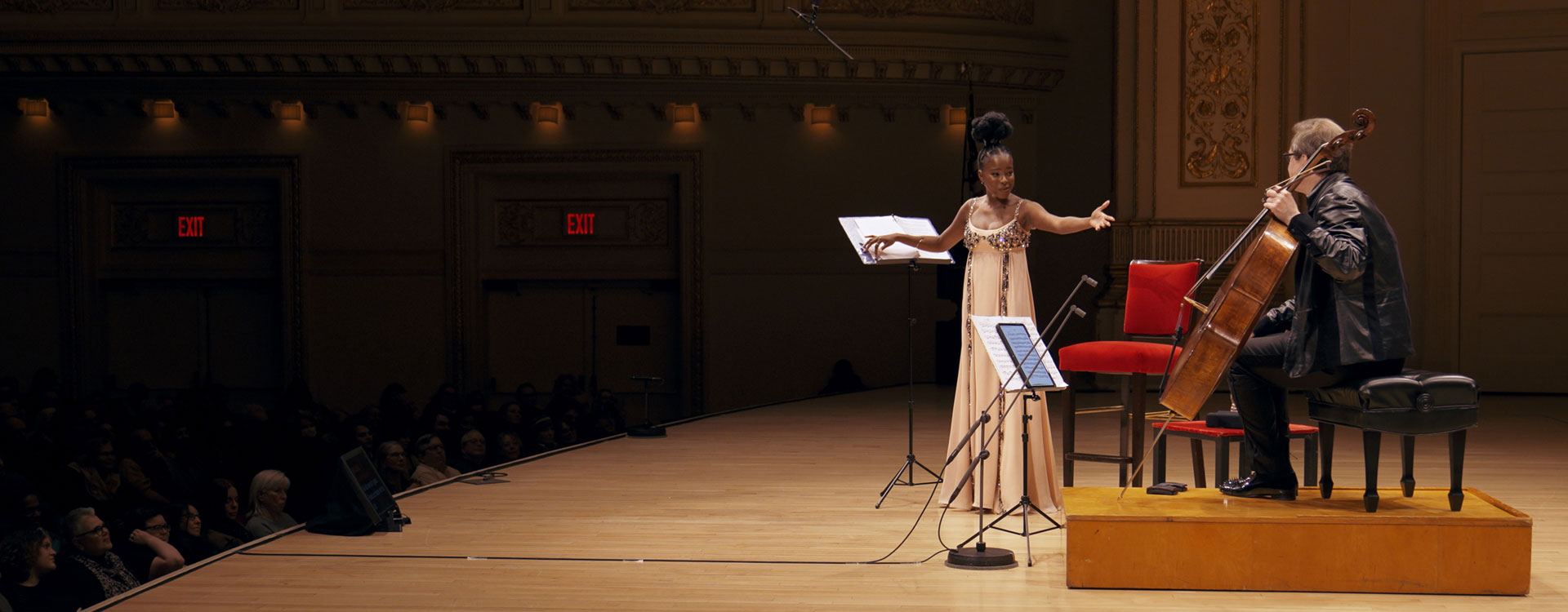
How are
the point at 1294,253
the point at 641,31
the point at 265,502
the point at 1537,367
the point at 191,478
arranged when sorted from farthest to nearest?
the point at 641,31 < the point at 1537,367 < the point at 191,478 < the point at 265,502 < the point at 1294,253

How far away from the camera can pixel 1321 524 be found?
3.26 m

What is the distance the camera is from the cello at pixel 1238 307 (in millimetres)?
3203

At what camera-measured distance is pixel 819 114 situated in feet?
34.5

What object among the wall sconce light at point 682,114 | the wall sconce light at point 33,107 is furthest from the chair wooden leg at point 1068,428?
the wall sconce light at point 33,107

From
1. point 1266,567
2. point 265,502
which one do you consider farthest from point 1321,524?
point 265,502

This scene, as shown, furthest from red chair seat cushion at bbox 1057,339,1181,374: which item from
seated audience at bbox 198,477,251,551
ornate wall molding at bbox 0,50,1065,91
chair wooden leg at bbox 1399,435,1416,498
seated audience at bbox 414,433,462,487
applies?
ornate wall molding at bbox 0,50,1065,91

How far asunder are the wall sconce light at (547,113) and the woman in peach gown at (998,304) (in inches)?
263

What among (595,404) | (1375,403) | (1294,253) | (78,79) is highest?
(78,79)

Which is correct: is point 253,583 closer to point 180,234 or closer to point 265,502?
point 265,502

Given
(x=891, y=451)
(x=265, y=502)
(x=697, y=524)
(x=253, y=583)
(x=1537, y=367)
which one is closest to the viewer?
(x=253, y=583)

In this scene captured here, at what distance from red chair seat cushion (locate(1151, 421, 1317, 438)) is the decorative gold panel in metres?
5.01

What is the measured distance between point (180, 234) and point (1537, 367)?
1063cm

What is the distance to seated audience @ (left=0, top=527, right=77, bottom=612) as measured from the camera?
12.7ft

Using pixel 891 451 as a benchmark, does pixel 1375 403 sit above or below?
above
